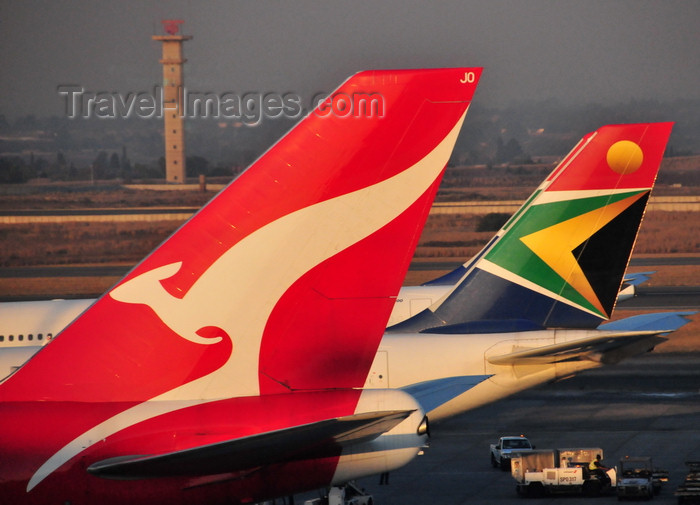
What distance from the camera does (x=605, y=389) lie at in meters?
37.6

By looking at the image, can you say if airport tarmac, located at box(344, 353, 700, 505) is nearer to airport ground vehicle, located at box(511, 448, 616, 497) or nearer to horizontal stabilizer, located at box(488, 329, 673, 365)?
airport ground vehicle, located at box(511, 448, 616, 497)

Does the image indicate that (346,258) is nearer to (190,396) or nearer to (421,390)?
(190,396)

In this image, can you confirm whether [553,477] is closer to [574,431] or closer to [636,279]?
[574,431]

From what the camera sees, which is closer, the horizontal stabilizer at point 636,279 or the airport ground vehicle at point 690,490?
the airport ground vehicle at point 690,490

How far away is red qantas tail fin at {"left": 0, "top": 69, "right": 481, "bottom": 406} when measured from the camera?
10086 millimetres

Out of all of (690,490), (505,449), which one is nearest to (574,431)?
(505,449)

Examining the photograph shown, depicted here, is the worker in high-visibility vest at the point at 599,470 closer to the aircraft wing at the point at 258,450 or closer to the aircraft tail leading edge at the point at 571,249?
the aircraft tail leading edge at the point at 571,249

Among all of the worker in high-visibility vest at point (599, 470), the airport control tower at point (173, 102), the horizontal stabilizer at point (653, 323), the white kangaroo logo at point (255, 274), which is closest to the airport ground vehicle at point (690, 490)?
the worker in high-visibility vest at point (599, 470)

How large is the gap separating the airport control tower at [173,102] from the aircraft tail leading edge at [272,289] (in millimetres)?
100766

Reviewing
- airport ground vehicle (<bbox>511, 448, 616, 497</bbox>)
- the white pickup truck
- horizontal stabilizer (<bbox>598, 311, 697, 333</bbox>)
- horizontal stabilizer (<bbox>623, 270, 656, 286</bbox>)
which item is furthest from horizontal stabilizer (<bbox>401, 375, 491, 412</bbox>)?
horizontal stabilizer (<bbox>623, 270, 656, 286</bbox>)

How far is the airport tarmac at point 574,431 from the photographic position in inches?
1002

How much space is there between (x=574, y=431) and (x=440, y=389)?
1307 centimetres

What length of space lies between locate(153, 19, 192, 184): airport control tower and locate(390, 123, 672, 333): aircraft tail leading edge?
87.7 meters

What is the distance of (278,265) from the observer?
1018 centimetres
